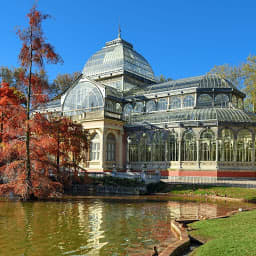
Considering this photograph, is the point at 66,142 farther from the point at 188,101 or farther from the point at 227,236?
the point at 227,236

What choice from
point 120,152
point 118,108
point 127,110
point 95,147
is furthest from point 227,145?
point 118,108

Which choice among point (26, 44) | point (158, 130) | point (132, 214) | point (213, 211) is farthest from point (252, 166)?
point (26, 44)

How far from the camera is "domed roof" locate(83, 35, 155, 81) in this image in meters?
46.0

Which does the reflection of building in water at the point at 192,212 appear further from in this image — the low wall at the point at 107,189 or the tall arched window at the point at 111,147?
the tall arched window at the point at 111,147

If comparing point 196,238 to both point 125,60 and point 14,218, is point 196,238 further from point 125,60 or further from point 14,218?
point 125,60

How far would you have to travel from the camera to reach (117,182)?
28.8 metres

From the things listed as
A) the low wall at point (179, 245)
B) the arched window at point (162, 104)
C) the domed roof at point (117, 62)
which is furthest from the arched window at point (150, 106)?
the low wall at point (179, 245)

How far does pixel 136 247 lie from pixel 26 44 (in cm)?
1617

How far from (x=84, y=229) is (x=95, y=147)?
23.9 m

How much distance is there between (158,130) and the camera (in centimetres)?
3550

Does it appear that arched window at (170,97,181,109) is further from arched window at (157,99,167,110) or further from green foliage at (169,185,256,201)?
green foliage at (169,185,256,201)

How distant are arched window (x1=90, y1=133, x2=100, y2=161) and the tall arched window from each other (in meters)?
1.27

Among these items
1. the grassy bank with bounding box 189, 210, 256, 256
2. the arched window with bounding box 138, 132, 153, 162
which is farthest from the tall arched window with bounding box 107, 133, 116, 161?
the grassy bank with bounding box 189, 210, 256, 256

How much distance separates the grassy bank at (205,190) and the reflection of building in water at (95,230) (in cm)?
1001
